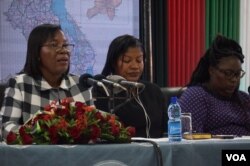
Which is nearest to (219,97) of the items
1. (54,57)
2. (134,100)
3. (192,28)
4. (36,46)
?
(134,100)

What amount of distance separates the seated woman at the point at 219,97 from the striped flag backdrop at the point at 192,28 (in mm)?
1346

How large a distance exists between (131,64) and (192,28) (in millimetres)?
1606

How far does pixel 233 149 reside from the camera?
1.83 m

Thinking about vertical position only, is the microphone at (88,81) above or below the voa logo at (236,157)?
above

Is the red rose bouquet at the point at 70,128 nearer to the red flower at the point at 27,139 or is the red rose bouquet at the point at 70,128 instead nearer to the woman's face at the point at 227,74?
the red flower at the point at 27,139

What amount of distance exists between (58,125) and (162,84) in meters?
2.86

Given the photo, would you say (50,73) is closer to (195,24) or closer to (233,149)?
(233,149)

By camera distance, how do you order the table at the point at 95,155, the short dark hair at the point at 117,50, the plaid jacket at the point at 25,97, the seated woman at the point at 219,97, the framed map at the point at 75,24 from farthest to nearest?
1. the framed map at the point at 75,24
2. the short dark hair at the point at 117,50
3. the seated woman at the point at 219,97
4. the plaid jacket at the point at 25,97
5. the table at the point at 95,155

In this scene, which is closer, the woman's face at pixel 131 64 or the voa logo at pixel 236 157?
the voa logo at pixel 236 157

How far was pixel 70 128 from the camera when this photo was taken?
171cm

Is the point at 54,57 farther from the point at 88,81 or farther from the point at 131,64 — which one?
A: the point at 88,81

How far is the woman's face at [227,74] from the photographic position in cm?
300

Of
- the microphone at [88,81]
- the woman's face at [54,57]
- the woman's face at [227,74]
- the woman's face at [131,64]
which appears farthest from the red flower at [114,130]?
the woman's face at [227,74]

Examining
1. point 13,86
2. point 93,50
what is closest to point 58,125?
point 13,86
